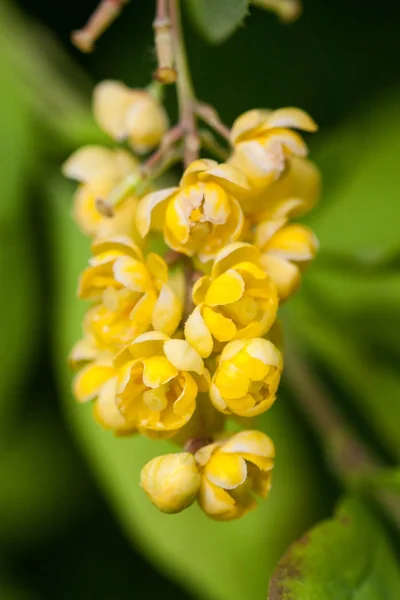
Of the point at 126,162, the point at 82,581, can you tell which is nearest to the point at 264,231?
the point at 126,162

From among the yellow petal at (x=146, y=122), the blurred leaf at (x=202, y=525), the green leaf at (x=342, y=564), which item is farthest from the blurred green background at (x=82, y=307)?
the yellow petal at (x=146, y=122)

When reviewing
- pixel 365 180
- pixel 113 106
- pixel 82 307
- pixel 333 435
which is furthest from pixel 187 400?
pixel 365 180

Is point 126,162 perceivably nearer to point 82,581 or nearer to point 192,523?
point 192,523

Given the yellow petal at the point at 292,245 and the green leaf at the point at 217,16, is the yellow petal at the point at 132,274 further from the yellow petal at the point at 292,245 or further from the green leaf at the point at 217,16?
the green leaf at the point at 217,16

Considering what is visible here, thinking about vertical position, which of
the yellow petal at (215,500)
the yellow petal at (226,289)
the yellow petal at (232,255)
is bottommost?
the yellow petal at (215,500)

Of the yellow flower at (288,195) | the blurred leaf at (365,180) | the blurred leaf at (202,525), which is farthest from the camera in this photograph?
the blurred leaf at (365,180)

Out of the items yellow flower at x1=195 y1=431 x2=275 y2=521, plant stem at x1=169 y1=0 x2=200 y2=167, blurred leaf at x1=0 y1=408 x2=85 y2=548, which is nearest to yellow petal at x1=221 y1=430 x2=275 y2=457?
yellow flower at x1=195 y1=431 x2=275 y2=521

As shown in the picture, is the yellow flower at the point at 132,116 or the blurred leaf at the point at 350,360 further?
the blurred leaf at the point at 350,360
